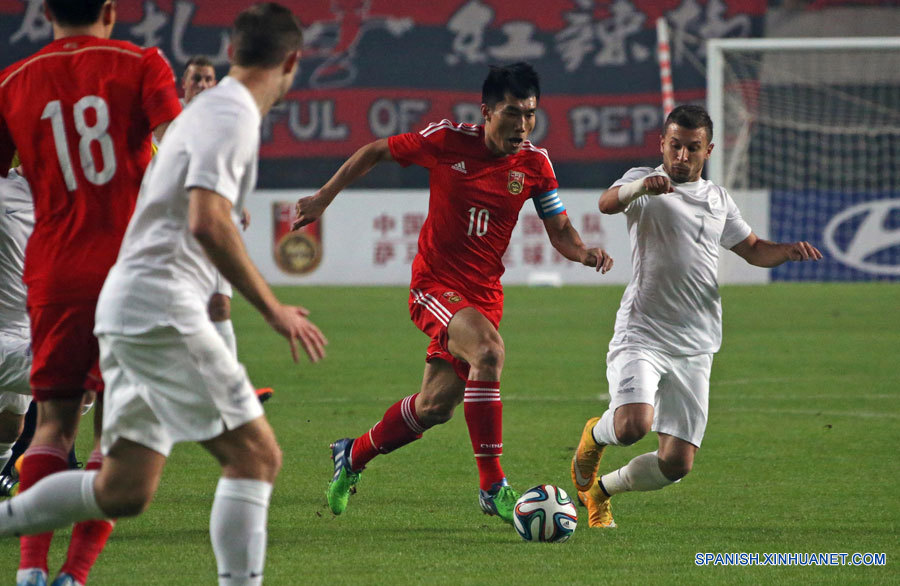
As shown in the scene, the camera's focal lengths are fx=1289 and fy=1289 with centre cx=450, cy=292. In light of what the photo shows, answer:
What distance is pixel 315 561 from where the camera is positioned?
4.46 m

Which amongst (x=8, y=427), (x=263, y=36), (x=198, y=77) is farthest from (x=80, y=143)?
(x=198, y=77)

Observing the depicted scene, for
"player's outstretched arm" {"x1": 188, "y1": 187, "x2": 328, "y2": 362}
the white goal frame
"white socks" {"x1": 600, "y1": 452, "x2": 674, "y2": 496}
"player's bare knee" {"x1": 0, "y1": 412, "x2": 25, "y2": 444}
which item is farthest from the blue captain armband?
the white goal frame

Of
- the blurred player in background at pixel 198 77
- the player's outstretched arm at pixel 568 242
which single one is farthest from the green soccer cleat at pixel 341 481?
the blurred player in background at pixel 198 77

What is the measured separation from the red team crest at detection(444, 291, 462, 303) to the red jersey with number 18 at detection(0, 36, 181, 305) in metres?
1.79

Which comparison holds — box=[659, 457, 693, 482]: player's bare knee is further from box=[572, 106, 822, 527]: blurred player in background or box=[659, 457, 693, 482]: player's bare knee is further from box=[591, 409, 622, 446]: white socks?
box=[591, 409, 622, 446]: white socks

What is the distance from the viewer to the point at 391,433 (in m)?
5.55

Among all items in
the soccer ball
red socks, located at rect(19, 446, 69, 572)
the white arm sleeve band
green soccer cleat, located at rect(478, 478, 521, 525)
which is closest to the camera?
red socks, located at rect(19, 446, 69, 572)

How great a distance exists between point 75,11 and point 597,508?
2816mm

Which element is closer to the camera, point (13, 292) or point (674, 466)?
→ point (674, 466)

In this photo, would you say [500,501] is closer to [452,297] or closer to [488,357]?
[488,357]

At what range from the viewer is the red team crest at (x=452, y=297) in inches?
214

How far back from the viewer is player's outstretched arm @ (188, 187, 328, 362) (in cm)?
312

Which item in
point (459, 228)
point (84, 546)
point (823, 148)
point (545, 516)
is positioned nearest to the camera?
point (84, 546)

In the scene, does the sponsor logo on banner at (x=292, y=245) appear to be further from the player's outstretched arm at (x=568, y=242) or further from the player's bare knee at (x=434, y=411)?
the player's bare knee at (x=434, y=411)
